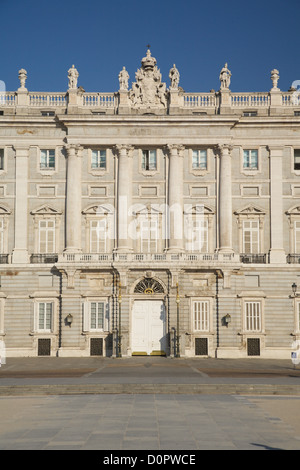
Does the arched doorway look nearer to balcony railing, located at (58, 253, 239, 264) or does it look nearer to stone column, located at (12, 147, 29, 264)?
balcony railing, located at (58, 253, 239, 264)

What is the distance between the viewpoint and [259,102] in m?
53.0

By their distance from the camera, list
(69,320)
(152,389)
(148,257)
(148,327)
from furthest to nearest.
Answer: (148,327) < (148,257) < (69,320) < (152,389)

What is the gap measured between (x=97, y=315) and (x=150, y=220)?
28.4 ft

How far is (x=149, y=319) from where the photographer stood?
50219 mm

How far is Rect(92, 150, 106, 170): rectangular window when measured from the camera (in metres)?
52.3

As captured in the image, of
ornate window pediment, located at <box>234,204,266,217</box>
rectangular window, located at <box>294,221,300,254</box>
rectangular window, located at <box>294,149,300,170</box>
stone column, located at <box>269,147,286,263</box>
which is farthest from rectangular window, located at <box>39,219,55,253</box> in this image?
rectangular window, located at <box>294,149,300,170</box>

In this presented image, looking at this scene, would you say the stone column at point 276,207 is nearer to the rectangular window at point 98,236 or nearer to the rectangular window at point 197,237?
the rectangular window at point 197,237

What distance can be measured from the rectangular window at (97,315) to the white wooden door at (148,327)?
8.24 feet

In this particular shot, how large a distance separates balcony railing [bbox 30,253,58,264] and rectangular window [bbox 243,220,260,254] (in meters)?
15.2

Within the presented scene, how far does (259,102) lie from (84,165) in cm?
1538

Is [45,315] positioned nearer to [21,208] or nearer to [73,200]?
[21,208]

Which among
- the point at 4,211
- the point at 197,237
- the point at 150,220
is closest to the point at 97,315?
the point at 150,220

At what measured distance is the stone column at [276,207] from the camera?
50875 millimetres
